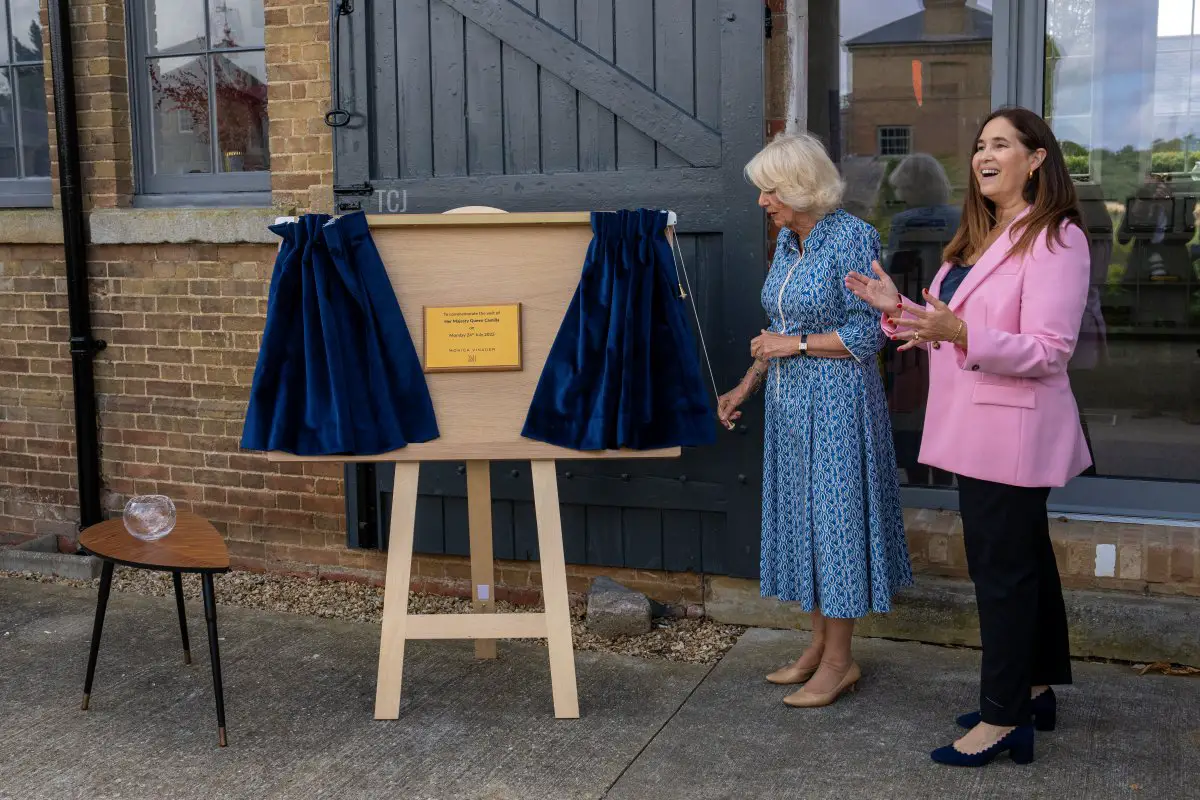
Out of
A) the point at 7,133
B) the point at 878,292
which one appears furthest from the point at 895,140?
the point at 7,133

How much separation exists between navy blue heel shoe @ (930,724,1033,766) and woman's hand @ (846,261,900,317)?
126 cm

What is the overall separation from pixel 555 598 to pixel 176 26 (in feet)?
11.4

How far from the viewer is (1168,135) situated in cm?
555

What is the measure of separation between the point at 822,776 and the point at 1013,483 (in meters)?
1.00

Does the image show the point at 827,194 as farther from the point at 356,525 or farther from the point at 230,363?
the point at 230,363

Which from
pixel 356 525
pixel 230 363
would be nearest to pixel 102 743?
pixel 356 525

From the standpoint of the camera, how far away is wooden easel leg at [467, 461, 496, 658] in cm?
453

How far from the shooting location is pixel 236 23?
19.3ft

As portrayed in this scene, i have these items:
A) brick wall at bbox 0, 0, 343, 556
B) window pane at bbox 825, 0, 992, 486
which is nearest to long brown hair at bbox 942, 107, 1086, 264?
window pane at bbox 825, 0, 992, 486

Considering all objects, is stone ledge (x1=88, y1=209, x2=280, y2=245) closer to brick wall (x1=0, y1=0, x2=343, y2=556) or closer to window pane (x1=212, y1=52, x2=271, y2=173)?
brick wall (x1=0, y1=0, x2=343, y2=556)

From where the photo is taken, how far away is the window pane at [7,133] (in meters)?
6.55

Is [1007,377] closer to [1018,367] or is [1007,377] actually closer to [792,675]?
[1018,367]

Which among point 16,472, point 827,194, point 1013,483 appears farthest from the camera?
point 16,472

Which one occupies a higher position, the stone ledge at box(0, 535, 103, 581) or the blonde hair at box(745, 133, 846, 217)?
the blonde hair at box(745, 133, 846, 217)
